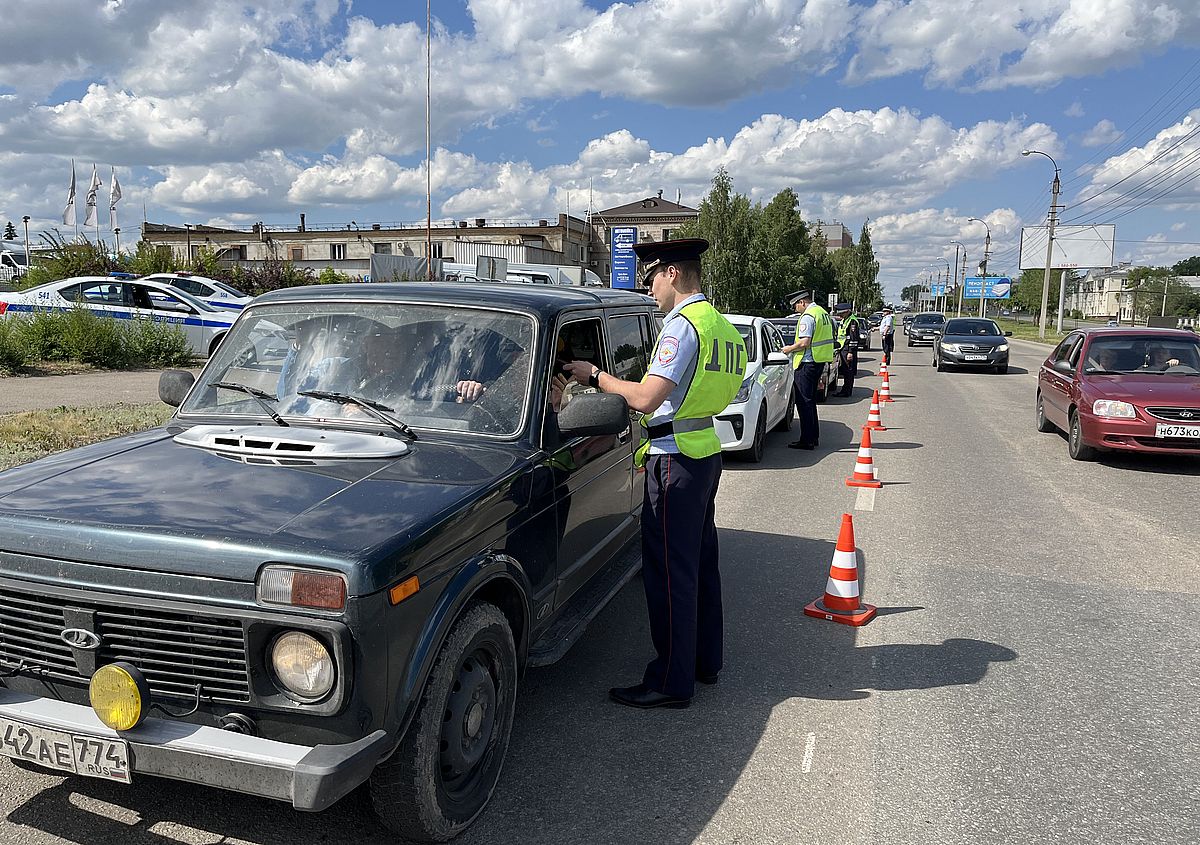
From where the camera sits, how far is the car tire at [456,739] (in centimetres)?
279

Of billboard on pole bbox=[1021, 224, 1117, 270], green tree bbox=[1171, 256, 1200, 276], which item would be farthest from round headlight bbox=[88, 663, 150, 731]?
green tree bbox=[1171, 256, 1200, 276]

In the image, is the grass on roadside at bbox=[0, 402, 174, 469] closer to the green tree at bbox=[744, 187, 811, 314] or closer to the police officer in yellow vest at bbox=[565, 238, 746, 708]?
the police officer in yellow vest at bbox=[565, 238, 746, 708]

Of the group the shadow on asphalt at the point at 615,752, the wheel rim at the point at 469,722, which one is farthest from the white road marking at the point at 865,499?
the wheel rim at the point at 469,722

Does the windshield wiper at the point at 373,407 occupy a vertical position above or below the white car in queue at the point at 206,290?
below

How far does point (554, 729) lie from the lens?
3.90 meters

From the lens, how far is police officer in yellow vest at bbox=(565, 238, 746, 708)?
12.9 ft

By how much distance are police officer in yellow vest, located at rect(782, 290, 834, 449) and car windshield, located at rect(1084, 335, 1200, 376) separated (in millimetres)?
3393

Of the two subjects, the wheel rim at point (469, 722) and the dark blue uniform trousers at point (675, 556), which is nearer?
the wheel rim at point (469, 722)

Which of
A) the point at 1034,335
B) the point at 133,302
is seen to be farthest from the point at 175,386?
the point at 1034,335

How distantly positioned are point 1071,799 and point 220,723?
3.10m

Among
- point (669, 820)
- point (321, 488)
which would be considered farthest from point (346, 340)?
point (669, 820)

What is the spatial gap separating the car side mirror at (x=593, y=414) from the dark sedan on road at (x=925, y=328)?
42.5 m

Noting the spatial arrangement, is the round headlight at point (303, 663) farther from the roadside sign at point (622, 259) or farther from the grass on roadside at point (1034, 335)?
the grass on roadside at point (1034, 335)

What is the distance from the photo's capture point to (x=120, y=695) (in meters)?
2.52
